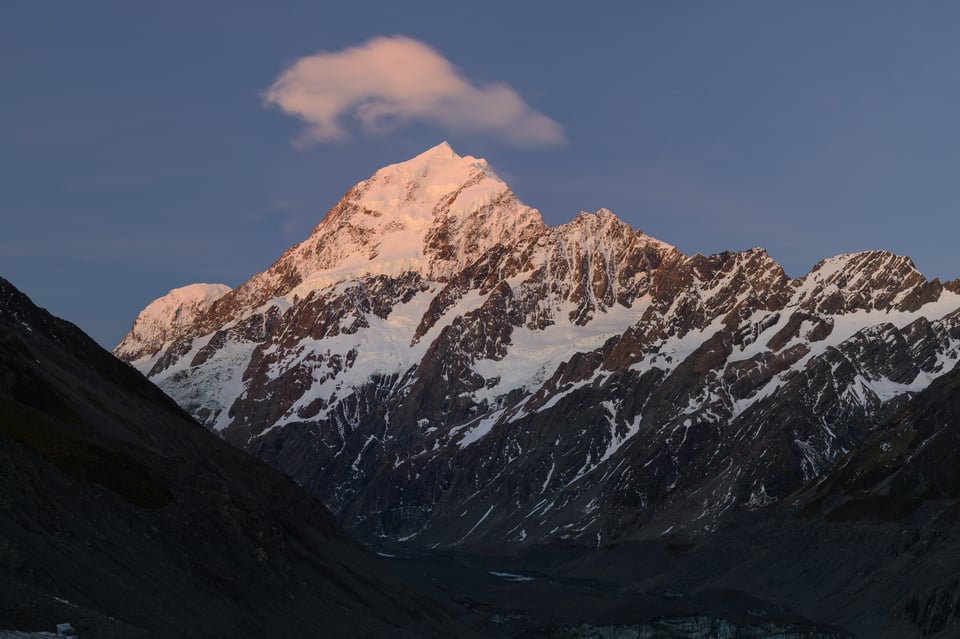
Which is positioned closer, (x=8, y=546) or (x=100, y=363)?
(x=8, y=546)

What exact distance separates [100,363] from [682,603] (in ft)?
298

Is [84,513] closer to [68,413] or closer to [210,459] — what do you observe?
[68,413]

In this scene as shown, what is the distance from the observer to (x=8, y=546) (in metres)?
75.2

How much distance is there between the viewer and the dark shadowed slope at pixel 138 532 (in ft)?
266

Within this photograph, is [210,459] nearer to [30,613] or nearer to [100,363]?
[100,363]

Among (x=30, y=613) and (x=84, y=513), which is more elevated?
(x=84, y=513)

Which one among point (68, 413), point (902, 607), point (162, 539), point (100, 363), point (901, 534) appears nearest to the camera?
point (162, 539)

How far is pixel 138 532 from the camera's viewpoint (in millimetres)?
101688

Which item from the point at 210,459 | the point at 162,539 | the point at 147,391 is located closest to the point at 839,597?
the point at 210,459

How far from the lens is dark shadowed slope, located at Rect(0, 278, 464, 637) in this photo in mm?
81188

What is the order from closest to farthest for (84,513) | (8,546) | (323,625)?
1. (8,546)
2. (84,513)
3. (323,625)

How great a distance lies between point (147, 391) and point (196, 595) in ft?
306

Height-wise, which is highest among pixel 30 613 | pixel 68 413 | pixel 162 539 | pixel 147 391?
pixel 147 391

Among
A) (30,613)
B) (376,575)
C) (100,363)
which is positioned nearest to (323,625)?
(376,575)
